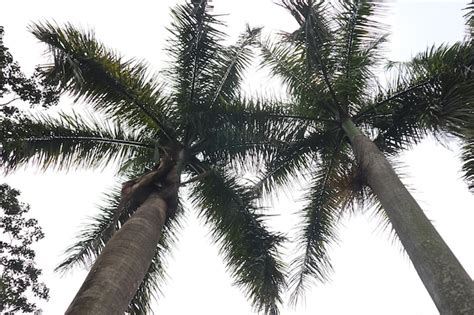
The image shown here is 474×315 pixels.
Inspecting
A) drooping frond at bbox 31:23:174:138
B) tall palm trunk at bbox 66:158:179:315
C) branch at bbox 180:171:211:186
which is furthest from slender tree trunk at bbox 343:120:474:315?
drooping frond at bbox 31:23:174:138

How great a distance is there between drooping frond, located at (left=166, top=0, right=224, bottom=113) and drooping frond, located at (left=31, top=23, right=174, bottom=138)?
51cm

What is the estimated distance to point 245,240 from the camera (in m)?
8.78

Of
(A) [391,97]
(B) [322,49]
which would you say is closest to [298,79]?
(B) [322,49]

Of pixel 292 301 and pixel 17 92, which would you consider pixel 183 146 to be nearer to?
pixel 17 92

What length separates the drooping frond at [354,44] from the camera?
28.6 ft

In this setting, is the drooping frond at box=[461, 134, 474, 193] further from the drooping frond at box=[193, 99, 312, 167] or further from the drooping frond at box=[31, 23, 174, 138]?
the drooping frond at box=[31, 23, 174, 138]

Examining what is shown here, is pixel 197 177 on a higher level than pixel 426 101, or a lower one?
lower

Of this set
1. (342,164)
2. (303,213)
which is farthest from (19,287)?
(342,164)

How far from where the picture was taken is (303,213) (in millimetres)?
9930

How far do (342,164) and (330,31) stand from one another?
9.13 feet

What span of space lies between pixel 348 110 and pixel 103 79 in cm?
482

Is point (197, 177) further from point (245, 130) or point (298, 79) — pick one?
point (298, 79)

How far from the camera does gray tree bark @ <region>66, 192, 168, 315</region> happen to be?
4367 millimetres

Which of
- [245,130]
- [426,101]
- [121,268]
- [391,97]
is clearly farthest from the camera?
[245,130]
